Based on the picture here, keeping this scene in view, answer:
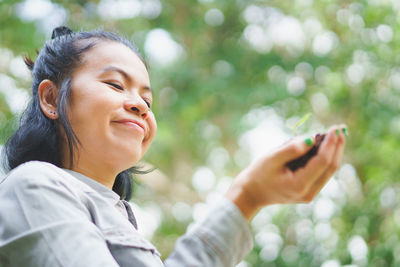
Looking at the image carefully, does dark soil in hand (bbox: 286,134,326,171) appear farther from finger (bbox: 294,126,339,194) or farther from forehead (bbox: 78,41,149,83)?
forehead (bbox: 78,41,149,83)

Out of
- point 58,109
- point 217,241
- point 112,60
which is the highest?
point 112,60

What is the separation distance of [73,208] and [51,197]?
3 centimetres

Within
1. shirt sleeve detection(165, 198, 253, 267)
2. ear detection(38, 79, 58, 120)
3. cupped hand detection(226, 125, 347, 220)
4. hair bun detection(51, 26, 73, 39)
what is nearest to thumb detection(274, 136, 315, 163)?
cupped hand detection(226, 125, 347, 220)

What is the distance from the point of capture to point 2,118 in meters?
2.94

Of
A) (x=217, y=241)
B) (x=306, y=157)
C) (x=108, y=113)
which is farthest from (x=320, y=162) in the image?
(x=108, y=113)

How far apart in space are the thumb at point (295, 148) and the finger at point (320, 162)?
2 centimetres

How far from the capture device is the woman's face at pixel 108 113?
27.5 inches

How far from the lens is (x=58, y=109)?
0.73 m

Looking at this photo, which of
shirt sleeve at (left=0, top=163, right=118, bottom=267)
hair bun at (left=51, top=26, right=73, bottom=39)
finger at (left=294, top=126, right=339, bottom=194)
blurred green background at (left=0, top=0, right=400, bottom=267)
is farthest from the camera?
blurred green background at (left=0, top=0, right=400, bottom=267)

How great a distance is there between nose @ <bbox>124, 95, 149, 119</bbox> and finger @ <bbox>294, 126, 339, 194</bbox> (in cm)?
26

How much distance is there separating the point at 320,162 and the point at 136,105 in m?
0.29

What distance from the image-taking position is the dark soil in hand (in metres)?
0.69

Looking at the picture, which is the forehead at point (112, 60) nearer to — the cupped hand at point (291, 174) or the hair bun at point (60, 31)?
the hair bun at point (60, 31)

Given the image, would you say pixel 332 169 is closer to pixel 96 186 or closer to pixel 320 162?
pixel 320 162
